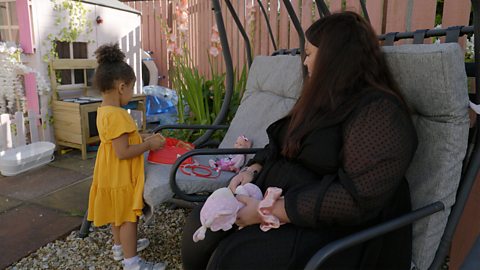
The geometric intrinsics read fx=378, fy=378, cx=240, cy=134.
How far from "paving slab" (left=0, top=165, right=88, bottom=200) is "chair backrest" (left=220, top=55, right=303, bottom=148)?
1.51 m

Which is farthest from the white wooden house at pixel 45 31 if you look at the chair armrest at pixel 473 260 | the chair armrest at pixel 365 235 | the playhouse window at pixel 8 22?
the chair armrest at pixel 473 260

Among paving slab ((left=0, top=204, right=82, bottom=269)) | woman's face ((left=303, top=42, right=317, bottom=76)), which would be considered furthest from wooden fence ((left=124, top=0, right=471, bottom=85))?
paving slab ((left=0, top=204, right=82, bottom=269))

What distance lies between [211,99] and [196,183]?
68.3 inches

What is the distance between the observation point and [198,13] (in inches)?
209

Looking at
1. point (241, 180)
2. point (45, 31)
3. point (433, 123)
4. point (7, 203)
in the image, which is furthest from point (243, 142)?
point (45, 31)

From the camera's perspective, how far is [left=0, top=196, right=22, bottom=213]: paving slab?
2.57 m

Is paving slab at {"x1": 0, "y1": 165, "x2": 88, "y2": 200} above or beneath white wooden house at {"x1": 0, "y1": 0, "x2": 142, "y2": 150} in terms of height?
beneath

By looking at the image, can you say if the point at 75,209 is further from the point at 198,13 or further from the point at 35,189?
the point at 198,13

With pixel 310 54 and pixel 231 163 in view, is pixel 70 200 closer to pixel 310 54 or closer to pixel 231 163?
pixel 231 163

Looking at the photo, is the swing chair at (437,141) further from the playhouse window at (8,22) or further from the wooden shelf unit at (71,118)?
the playhouse window at (8,22)

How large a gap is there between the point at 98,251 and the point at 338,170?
1.53 meters

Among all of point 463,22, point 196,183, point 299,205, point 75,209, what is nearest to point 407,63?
point 299,205

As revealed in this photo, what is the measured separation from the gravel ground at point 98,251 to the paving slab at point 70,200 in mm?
354

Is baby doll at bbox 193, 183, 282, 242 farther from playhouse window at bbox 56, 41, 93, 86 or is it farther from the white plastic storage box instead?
playhouse window at bbox 56, 41, 93, 86
